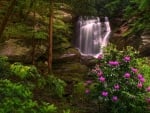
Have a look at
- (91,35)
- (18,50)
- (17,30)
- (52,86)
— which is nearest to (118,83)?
(52,86)

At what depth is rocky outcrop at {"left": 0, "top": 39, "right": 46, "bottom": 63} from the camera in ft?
49.0

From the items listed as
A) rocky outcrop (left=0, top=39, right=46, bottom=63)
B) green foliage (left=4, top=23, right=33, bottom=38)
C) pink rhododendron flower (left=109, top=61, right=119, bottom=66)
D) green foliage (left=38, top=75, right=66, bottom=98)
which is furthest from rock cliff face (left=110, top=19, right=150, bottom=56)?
pink rhododendron flower (left=109, top=61, right=119, bottom=66)

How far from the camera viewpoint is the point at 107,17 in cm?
2516

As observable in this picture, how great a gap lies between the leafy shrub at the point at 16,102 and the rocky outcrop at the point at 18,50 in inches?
312

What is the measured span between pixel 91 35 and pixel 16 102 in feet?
57.8

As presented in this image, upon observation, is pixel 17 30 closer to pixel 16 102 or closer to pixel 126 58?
pixel 126 58

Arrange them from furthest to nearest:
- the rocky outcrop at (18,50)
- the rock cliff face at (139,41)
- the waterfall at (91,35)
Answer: the waterfall at (91,35) < the rock cliff face at (139,41) < the rocky outcrop at (18,50)

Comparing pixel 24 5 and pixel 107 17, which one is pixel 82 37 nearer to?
pixel 107 17

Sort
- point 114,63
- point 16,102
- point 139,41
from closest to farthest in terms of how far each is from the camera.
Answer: point 16,102, point 114,63, point 139,41

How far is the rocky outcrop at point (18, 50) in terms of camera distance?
14.9 meters

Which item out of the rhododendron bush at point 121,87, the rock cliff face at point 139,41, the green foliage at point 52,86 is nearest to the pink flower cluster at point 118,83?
the rhododendron bush at point 121,87

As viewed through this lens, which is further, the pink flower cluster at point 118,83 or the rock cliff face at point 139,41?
the rock cliff face at point 139,41

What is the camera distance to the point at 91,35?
77.9 ft

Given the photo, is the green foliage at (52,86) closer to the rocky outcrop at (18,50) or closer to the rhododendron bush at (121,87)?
the rhododendron bush at (121,87)
